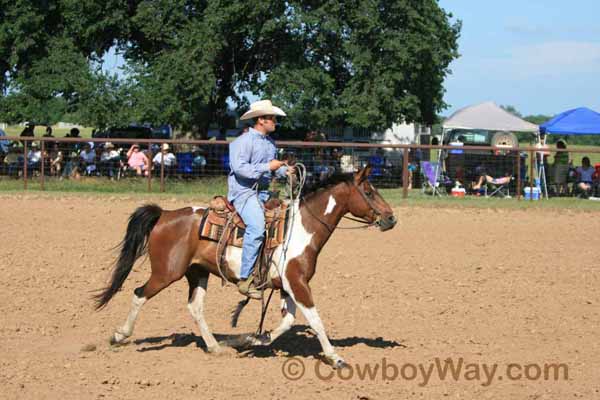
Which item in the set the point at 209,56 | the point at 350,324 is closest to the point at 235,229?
the point at 350,324

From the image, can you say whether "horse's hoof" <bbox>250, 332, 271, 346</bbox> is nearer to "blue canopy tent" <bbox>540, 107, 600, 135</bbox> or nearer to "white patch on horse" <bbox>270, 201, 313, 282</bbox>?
"white patch on horse" <bbox>270, 201, 313, 282</bbox>

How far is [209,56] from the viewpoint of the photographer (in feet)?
77.9

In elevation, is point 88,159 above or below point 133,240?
above

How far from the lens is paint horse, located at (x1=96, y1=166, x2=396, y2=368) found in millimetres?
7211

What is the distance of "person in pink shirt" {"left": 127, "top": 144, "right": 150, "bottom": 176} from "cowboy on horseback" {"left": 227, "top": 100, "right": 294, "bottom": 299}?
523 inches

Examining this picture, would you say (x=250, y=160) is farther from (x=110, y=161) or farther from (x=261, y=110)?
(x=110, y=161)

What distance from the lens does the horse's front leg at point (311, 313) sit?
22.5 feet

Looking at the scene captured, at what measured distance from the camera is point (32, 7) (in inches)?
963

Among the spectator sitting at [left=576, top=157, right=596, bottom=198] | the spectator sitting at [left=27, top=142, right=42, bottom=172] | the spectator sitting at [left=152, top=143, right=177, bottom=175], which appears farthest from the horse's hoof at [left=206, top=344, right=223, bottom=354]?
the spectator sitting at [left=576, top=157, right=596, bottom=198]

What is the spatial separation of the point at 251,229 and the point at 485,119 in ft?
63.5

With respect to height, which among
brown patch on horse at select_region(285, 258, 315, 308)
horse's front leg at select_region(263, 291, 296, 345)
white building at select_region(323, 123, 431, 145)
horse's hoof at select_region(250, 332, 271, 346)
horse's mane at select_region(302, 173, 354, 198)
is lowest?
horse's hoof at select_region(250, 332, 271, 346)

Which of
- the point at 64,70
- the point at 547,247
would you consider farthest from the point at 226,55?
the point at 547,247

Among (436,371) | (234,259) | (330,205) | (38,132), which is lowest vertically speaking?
(436,371)

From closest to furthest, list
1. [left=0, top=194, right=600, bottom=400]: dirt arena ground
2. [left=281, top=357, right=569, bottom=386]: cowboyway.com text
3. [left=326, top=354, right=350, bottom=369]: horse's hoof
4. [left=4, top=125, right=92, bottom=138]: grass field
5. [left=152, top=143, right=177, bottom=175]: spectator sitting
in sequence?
[left=0, top=194, right=600, bottom=400]: dirt arena ground
[left=281, top=357, right=569, bottom=386]: cowboyway.com text
[left=326, top=354, right=350, bottom=369]: horse's hoof
[left=152, top=143, right=177, bottom=175]: spectator sitting
[left=4, top=125, right=92, bottom=138]: grass field
